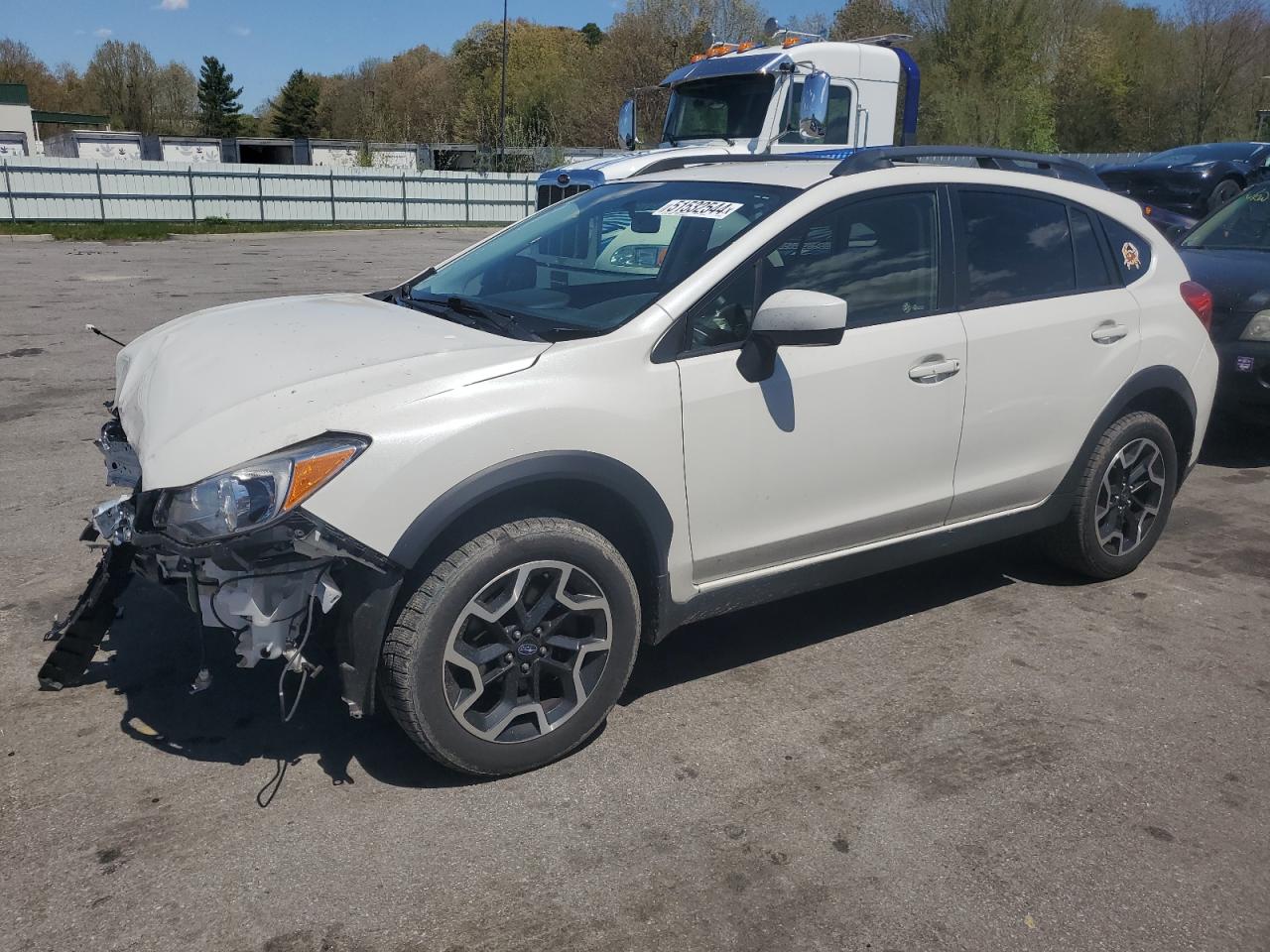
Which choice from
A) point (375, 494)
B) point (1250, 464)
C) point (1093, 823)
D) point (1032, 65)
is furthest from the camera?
point (1032, 65)

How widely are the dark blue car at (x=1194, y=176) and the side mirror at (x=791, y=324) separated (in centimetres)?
1150

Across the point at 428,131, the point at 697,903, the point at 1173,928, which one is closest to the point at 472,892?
the point at 697,903

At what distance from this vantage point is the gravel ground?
105 inches

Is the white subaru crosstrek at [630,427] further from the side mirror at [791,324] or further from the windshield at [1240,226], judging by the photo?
the windshield at [1240,226]

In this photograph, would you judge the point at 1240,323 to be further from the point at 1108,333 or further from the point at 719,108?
the point at 719,108

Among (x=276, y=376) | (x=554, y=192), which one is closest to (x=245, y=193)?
(x=554, y=192)

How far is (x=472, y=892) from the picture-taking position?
9.01 ft

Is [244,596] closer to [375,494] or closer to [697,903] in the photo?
[375,494]

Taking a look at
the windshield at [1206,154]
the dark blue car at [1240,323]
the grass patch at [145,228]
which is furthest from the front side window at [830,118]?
the grass patch at [145,228]

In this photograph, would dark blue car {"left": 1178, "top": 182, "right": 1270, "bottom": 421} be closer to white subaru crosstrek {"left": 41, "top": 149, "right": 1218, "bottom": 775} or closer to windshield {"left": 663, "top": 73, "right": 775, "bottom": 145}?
white subaru crosstrek {"left": 41, "top": 149, "right": 1218, "bottom": 775}

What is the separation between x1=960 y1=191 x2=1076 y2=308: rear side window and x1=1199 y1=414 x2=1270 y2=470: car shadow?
3.23 metres

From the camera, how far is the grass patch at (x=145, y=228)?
2403 centimetres

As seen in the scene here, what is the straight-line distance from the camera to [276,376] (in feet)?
10.5

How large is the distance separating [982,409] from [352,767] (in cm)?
258
